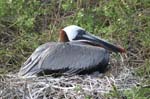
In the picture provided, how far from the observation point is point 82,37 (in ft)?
25.9

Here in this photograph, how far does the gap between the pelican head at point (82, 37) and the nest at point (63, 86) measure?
21.6 inches

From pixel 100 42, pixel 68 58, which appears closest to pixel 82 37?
pixel 100 42

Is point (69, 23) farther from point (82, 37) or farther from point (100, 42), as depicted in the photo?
point (100, 42)

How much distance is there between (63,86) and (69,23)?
210 centimetres

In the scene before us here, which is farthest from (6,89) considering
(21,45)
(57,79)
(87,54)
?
(21,45)

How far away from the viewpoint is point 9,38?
8781 millimetres

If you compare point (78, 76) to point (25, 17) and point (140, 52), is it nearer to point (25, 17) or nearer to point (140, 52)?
point (140, 52)

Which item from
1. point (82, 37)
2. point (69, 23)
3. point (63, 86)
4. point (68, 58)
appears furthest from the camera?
point (69, 23)

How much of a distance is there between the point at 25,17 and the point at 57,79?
2.12 meters

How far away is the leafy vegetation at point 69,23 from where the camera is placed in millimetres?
8086

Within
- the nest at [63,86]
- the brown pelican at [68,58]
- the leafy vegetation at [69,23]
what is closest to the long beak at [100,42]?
the brown pelican at [68,58]

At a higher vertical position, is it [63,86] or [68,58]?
[68,58]

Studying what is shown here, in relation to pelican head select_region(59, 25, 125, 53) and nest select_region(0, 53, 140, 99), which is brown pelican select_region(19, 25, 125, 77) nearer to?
pelican head select_region(59, 25, 125, 53)

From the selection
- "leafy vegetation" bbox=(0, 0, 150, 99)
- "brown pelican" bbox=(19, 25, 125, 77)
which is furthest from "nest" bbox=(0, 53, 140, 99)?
"leafy vegetation" bbox=(0, 0, 150, 99)
